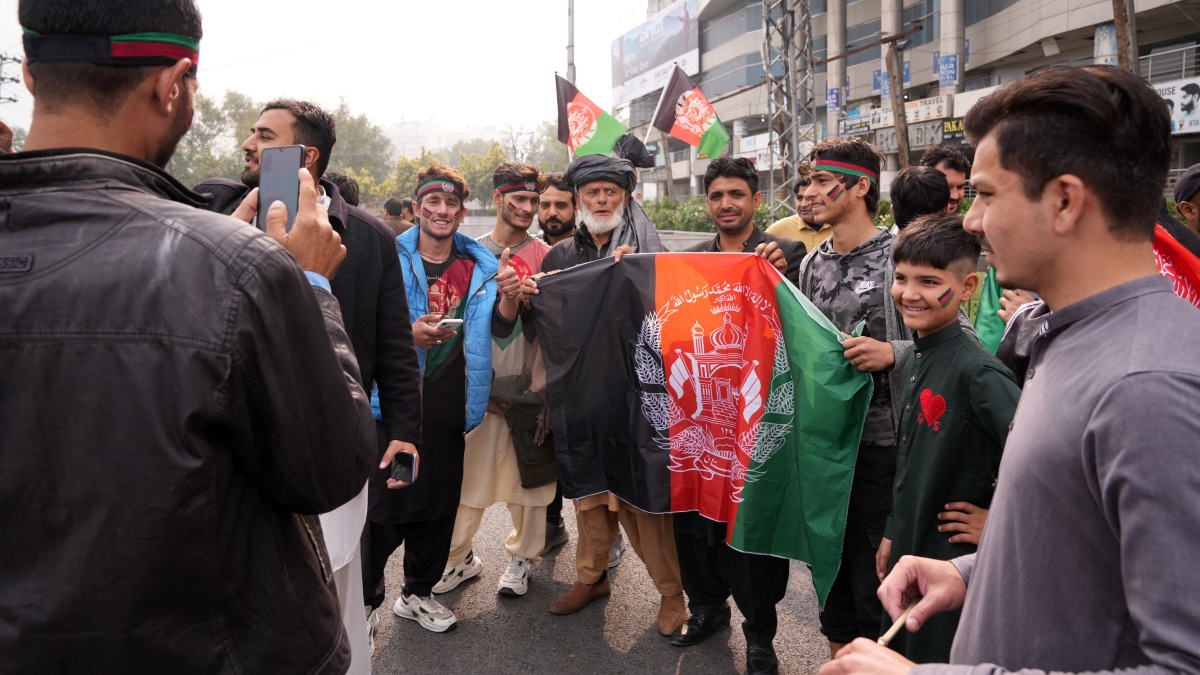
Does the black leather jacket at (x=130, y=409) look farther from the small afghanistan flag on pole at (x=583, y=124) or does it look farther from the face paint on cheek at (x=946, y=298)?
the small afghanistan flag on pole at (x=583, y=124)

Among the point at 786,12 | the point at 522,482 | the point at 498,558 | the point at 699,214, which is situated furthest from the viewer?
the point at 699,214

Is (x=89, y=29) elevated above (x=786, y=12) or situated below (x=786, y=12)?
below

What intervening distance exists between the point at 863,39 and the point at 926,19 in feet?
12.6

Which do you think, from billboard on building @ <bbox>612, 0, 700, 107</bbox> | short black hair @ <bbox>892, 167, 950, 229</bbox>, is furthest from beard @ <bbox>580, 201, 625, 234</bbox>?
billboard on building @ <bbox>612, 0, 700, 107</bbox>

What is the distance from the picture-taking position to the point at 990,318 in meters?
3.76

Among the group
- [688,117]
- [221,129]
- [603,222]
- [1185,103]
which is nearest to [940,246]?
[603,222]

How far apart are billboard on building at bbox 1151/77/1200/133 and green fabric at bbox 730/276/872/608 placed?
2316 cm

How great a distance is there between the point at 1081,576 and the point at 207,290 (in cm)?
131

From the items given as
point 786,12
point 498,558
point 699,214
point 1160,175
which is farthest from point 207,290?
point 699,214

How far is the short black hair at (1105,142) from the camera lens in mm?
1187

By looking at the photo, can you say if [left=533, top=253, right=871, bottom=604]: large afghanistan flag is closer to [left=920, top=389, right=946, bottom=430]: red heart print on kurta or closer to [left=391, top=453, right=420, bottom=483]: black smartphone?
[left=920, top=389, right=946, bottom=430]: red heart print on kurta

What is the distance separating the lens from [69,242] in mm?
1164

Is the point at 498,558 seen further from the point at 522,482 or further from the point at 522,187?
the point at 522,187

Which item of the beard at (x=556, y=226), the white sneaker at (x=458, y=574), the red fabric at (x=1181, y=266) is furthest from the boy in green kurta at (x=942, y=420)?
the beard at (x=556, y=226)
